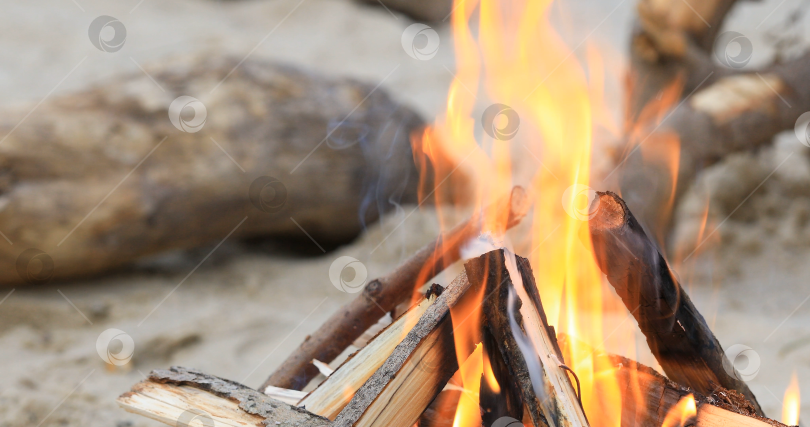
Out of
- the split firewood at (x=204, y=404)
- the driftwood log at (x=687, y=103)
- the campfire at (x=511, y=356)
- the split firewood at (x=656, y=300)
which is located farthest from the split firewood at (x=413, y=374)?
the driftwood log at (x=687, y=103)

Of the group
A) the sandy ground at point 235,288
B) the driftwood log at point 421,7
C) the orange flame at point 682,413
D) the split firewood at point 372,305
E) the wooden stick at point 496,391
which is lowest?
the orange flame at point 682,413

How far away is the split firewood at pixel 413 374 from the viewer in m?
1.05

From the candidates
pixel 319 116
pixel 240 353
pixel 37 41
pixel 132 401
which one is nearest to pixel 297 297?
pixel 240 353

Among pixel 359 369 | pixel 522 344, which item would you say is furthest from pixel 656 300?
pixel 359 369

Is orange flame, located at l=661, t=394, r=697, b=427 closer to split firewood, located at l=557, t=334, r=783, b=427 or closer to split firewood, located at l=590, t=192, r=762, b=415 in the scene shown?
split firewood, located at l=557, t=334, r=783, b=427

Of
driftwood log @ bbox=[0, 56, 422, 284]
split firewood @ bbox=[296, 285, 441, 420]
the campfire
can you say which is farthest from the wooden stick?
driftwood log @ bbox=[0, 56, 422, 284]

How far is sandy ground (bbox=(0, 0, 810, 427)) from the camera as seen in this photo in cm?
246

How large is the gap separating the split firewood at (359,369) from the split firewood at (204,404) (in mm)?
132

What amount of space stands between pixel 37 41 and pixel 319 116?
3695mm

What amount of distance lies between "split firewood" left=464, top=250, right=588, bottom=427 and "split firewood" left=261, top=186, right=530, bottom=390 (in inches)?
20.4

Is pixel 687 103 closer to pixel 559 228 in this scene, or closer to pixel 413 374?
pixel 559 228

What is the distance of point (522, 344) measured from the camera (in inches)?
44.4

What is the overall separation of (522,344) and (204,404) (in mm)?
676

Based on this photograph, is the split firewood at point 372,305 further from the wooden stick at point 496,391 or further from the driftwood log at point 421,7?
the driftwood log at point 421,7
